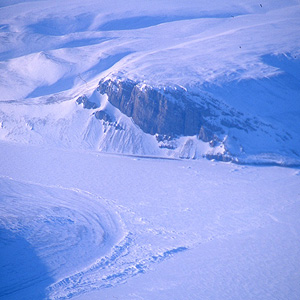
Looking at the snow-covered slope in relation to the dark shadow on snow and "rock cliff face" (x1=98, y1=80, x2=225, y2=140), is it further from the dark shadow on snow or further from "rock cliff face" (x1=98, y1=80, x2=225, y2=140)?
the dark shadow on snow

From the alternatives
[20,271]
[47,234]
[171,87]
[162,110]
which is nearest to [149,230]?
[47,234]

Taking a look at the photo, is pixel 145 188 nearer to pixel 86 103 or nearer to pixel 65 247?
pixel 65 247

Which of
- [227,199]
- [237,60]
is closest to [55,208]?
[227,199]

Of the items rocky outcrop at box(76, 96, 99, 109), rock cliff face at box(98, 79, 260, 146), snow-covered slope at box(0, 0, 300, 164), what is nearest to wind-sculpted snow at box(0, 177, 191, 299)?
snow-covered slope at box(0, 0, 300, 164)

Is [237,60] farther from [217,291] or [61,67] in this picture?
[217,291]

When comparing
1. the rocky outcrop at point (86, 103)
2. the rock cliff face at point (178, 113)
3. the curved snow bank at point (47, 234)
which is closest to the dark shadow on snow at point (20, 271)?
the curved snow bank at point (47, 234)
